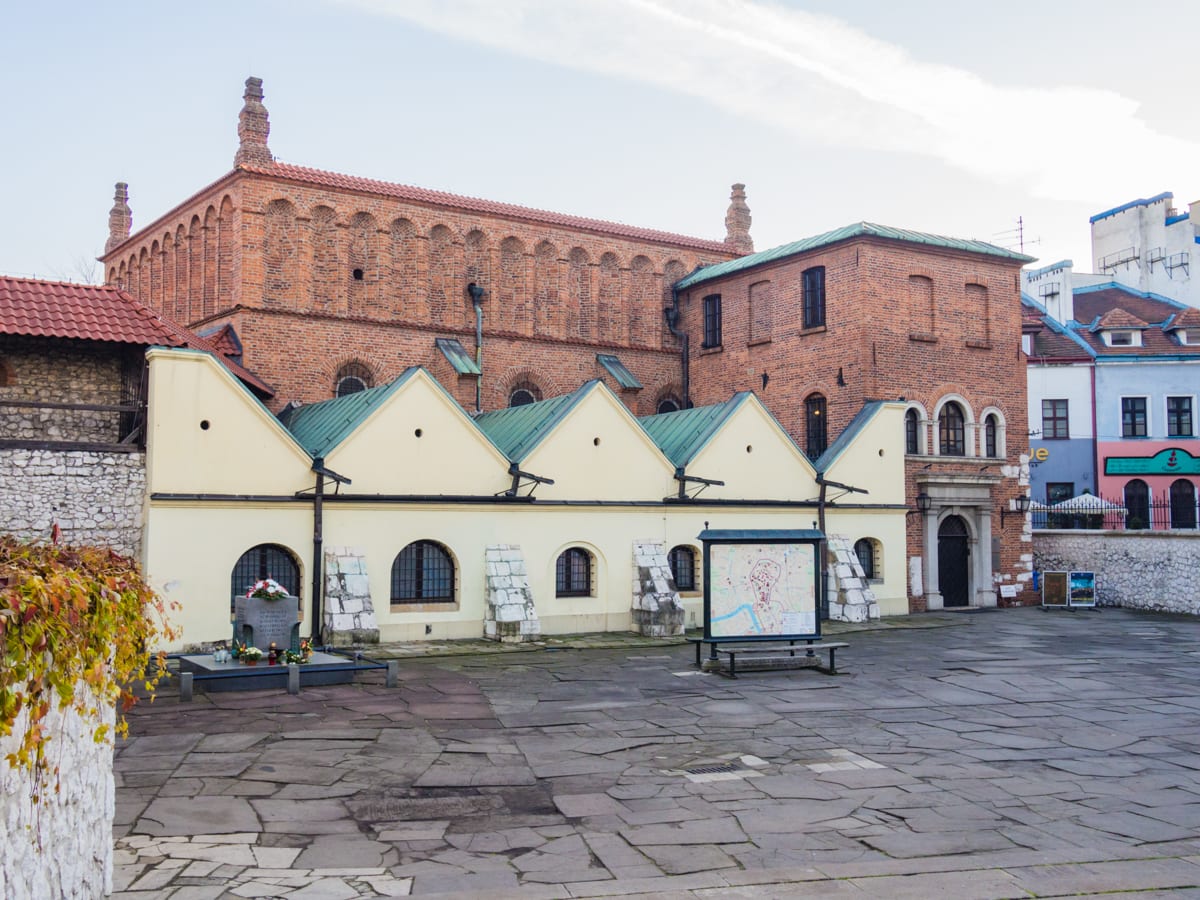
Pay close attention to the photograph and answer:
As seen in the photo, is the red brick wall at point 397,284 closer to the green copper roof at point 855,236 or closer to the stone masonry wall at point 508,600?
the green copper roof at point 855,236

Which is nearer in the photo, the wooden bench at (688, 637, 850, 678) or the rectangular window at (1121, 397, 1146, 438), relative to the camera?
the wooden bench at (688, 637, 850, 678)

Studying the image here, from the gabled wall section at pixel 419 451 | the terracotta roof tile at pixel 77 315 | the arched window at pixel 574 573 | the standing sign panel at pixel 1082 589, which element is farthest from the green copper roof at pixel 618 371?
the terracotta roof tile at pixel 77 315

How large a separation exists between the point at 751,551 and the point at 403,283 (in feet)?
50.2

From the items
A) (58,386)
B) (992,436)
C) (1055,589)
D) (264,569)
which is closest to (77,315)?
(58,386)

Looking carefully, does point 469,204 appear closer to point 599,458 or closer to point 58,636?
point 599,458

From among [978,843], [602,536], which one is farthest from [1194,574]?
[978,843]

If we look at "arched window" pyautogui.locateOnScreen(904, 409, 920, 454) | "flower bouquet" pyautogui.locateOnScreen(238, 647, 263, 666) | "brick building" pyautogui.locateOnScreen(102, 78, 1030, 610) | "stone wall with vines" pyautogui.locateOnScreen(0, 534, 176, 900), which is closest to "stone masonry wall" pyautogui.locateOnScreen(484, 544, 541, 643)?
"flower bouquet" pyautogui.locateOnScreen(238, 647, 263, 666)

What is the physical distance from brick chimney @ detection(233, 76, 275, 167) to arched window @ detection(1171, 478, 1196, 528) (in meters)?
35.1

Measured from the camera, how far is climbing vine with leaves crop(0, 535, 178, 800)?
208 inches

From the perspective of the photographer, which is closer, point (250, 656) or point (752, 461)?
point (250, 656)

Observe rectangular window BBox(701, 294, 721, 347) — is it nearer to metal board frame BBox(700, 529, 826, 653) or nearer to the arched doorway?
the arched doorway

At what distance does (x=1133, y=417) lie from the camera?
42.8 meters

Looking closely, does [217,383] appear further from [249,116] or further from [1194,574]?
[1194,574]

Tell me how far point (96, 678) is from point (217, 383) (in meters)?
→ 15.4
